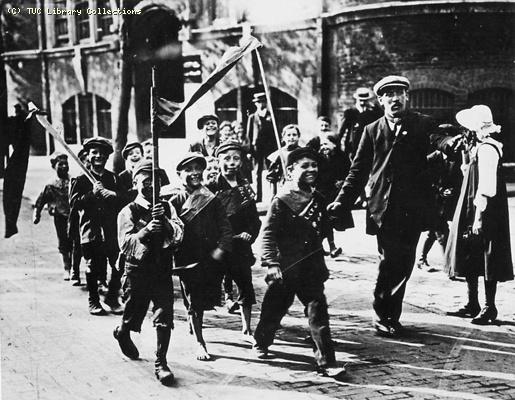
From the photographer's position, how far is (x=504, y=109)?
54.7 ft

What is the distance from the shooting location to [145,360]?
20.3ft

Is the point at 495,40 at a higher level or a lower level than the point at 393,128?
higher

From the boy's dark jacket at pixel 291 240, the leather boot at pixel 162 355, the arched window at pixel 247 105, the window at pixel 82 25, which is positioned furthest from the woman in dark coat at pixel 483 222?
the window at pixel 82 25

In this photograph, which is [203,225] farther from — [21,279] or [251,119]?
[251,119]

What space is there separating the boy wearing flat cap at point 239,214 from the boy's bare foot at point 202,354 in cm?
62

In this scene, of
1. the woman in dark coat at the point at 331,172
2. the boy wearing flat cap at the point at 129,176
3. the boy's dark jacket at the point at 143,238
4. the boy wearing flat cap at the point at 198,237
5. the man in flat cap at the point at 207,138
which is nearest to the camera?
the boy's dark jacket at the point at 143,238

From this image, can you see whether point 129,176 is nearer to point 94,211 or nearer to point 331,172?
point 94,211

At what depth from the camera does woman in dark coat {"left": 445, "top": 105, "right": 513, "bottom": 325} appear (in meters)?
6.94

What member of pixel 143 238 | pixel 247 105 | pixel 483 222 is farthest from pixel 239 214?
pixel 247 105

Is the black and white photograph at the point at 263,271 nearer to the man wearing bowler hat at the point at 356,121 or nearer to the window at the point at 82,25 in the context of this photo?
the man wearing bowler hat at the point at 356,121

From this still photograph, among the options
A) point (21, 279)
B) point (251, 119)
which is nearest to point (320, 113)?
point (251, 119)

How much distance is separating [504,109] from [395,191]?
36.0ft

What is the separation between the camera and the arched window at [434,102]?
1691 cm

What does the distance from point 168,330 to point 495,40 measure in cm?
1290
